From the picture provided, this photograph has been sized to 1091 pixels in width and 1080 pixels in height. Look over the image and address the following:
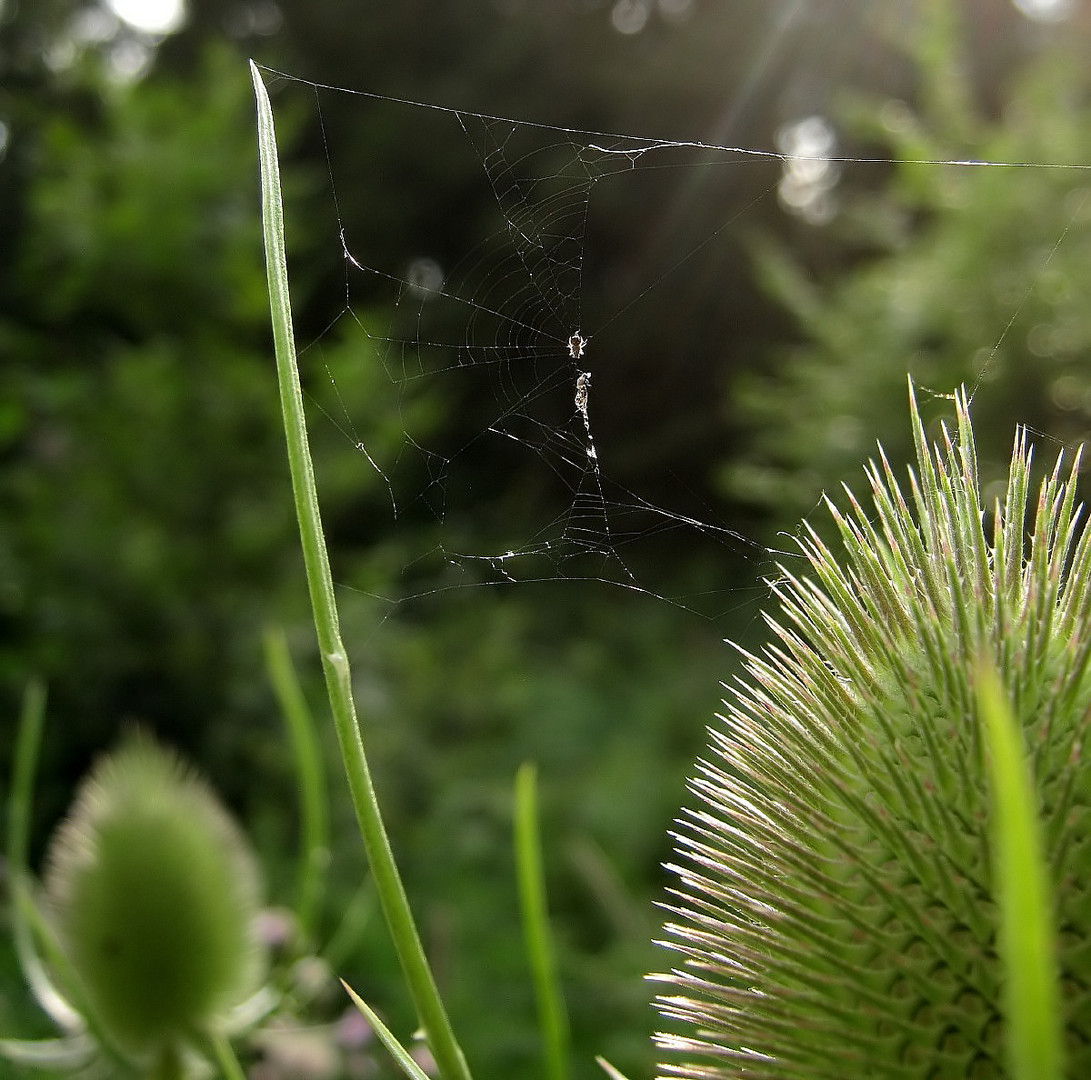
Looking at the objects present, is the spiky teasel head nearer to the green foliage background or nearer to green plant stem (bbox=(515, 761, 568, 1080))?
green plant stem (bbox=(515, 761, 568, 1080))

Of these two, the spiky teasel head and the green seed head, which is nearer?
the spiky teasel head

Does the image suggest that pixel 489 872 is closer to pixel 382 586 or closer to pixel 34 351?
pixel 382 586

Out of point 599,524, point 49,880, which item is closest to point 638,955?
point 49,880

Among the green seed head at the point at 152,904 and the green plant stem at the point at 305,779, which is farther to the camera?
the green seed head at the point at 152,904

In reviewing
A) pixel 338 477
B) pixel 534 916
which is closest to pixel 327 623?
pixel 534 916

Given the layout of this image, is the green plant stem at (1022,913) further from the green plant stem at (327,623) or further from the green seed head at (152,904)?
the green seed head at (152,904)

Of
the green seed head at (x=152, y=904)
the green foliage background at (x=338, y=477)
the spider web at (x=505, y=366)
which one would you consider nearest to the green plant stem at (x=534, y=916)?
the green seed head at (x=152, y=904)

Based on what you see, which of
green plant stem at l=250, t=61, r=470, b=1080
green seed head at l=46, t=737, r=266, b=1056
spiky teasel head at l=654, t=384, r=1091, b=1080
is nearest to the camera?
green plant stem at l=250, t=61, r=470, b=1080

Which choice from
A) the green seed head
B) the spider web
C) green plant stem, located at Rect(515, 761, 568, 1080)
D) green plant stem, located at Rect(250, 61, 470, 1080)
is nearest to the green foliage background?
the spider web
